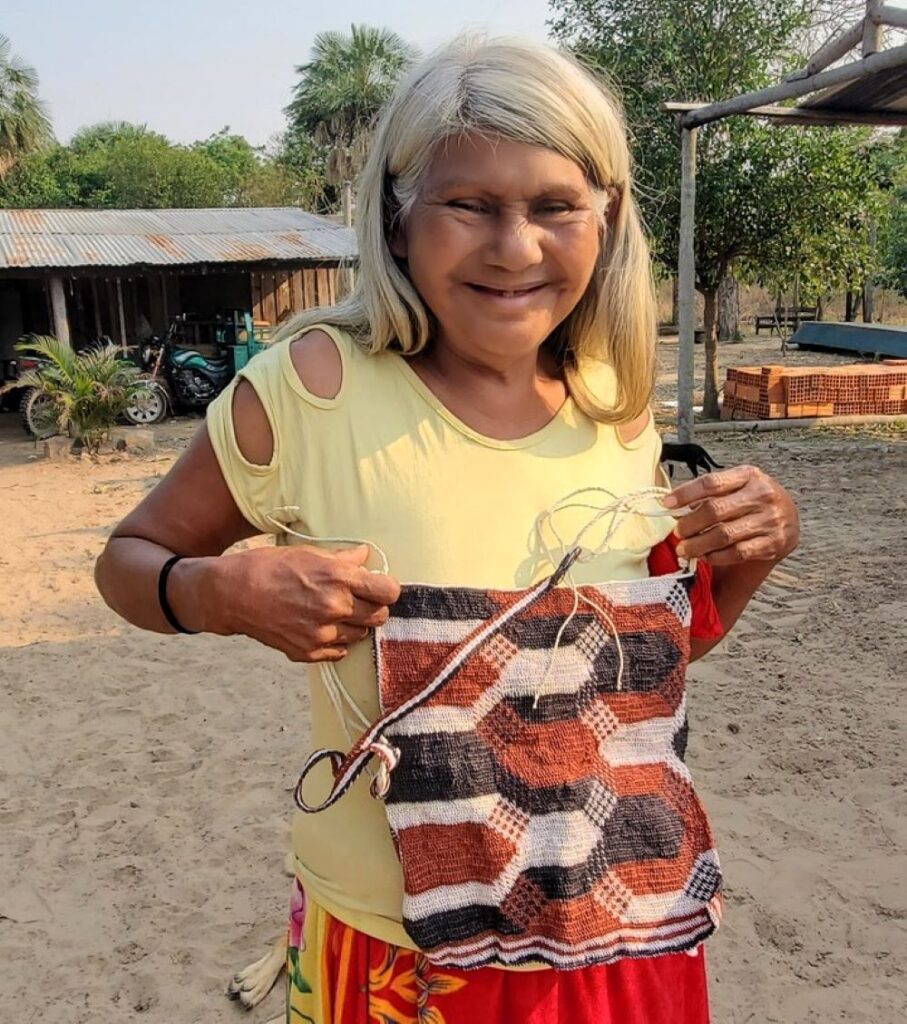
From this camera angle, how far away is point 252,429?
117 centimetres

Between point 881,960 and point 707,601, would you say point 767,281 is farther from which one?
point 707,601

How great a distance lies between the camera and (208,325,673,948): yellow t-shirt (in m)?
1.17

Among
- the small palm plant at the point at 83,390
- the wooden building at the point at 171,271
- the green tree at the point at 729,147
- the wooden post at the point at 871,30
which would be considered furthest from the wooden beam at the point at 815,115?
the wooden building at the point at 171,271

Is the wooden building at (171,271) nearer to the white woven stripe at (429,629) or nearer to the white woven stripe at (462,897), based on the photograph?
the white woven stripe at (429,629)

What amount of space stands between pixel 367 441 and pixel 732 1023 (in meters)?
2.26

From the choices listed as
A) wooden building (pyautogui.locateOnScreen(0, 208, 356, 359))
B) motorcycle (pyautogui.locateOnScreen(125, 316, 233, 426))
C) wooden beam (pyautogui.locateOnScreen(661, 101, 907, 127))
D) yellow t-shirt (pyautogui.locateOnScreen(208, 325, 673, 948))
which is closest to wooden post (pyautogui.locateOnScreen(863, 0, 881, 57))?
wooden beam (pyautogui.locateOnScreen(661, 101, 907, 127))

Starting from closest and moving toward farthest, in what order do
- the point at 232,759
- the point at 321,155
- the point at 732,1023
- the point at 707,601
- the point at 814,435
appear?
the point at 707,601 → the point at 732,1023 → the point at 232,759 → the point at 814,435 → the point at 321,155

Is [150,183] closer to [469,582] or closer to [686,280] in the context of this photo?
[686,280]

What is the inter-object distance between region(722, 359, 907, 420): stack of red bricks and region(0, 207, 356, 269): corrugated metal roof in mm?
6190

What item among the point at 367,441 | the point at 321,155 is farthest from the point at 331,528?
the point at 321,155

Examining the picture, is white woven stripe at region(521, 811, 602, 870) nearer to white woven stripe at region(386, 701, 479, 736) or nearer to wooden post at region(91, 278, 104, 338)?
white woven stripe at region(386, 701, 479, 736)

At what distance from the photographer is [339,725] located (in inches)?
48.2

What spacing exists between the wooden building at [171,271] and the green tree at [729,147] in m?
5.25

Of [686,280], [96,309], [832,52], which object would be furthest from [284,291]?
[832,52]
